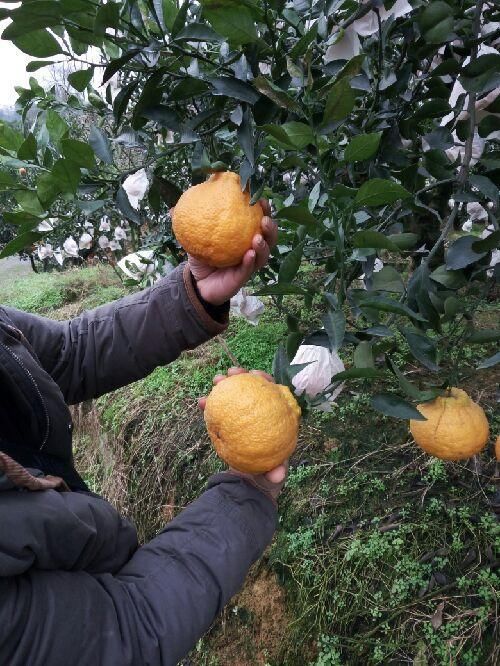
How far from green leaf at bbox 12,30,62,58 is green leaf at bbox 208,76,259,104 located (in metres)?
0.21

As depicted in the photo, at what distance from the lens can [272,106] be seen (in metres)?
0.69

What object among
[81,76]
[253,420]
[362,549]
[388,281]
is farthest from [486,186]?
[362,549]

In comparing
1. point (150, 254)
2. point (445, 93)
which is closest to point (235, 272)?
point (445, 93)

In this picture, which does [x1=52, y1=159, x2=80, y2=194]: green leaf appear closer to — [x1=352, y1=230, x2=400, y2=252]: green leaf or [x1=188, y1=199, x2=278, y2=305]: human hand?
[x1=188, y1=199, x2=278, y2=305]: human hand

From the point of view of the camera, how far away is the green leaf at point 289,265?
72 centimetres

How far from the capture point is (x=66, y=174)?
722 mm

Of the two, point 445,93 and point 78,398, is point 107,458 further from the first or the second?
point 445,93

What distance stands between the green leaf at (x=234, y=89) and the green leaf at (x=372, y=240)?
224mm

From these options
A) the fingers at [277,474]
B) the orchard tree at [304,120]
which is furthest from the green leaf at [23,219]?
the fingers at [277,474]

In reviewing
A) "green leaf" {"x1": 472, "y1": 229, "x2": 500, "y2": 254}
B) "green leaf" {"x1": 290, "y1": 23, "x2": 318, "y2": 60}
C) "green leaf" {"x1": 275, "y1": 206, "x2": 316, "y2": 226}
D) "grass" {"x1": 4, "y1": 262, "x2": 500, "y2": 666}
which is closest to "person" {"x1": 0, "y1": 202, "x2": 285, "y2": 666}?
"green leaf" {"x1": 275, "y1": 206, "x2": 316, "y2": 226}

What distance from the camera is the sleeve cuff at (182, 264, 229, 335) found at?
1152 mm

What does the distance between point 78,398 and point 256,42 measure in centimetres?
95

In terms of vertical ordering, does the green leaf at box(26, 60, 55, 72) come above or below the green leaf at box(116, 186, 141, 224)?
above

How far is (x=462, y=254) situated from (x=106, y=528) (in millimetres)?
734
